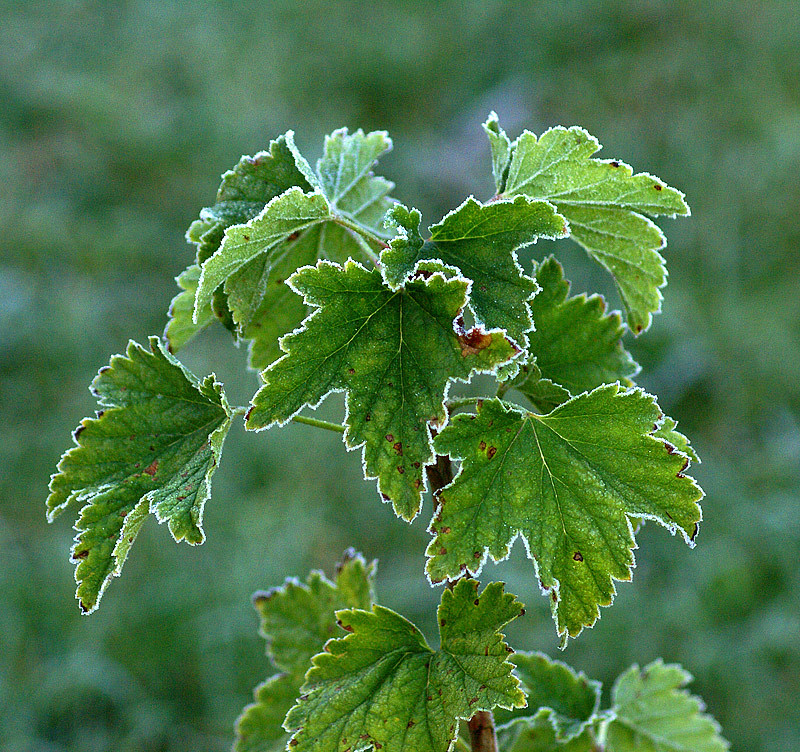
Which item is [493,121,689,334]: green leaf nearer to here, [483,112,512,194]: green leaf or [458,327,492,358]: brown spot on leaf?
[483,112,512,194]: green leaf

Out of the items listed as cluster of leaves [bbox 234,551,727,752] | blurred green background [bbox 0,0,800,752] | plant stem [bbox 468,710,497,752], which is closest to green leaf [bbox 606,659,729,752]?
cluster of leaves [bbox 234,551,727,752]

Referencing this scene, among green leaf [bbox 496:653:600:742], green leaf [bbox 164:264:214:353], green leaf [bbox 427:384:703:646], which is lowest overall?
green leaf [bbox 496:653:600:742]

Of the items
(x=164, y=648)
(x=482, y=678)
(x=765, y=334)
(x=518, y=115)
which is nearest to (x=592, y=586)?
(x=482, y=678)

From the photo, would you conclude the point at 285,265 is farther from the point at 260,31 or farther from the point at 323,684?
the point at 260,31

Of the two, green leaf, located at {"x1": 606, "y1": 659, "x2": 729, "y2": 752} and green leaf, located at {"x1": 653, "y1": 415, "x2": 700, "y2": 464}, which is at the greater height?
green leaf, located at {"x1": 653, "y1": 415, "x2": 700, "y2": 464}

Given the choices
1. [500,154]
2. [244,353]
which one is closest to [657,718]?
[500,154]

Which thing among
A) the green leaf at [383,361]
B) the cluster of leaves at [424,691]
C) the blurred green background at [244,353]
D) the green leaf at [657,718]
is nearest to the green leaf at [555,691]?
the cluster of leaves at [424,691]

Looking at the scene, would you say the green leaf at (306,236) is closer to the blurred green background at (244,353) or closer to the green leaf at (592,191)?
the green leaf at (592,191)

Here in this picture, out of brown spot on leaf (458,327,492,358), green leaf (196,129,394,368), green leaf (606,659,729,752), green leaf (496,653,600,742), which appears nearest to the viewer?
brown spot on leaf (458,327,492,358)
